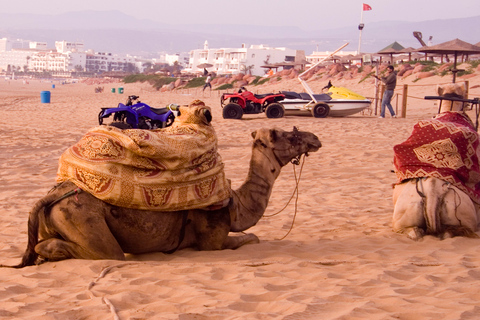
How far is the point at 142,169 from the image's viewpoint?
16.0 ft

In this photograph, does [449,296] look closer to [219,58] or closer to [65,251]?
[65,251]

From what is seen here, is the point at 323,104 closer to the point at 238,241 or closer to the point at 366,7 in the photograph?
the point at 238,241

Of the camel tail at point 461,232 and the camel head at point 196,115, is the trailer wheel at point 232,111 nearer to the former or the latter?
the camel tail at point 461,232

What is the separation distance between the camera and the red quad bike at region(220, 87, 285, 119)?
20.3 m

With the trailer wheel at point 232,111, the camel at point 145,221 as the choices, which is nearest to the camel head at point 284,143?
the camel at point 145,221

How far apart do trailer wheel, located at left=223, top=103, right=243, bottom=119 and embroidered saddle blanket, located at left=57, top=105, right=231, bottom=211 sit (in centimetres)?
1536

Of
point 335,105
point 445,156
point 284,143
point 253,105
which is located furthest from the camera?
point 335,105

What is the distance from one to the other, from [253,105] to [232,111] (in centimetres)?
83

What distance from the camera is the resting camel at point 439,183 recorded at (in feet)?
19.8

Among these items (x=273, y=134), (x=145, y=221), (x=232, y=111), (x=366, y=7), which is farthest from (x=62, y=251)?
(x=366, y=7)

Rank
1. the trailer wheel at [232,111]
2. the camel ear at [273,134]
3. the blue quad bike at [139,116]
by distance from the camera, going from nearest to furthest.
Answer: the camel ear at [273,134] < the blue quad bike at [139,116] < the trailer wheel at [232,111]

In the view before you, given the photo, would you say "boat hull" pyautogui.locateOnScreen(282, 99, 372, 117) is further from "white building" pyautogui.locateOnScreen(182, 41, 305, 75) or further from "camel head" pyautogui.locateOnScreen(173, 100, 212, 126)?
"white building" pyautogui.locateOnScreen(182, 41, 305, 75)

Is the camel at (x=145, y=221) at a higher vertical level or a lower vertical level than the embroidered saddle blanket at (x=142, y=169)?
lower

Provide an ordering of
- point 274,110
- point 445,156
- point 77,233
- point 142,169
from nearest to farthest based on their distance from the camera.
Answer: point 77,233 < point 142,169 < point 445,156 < point 274,110
